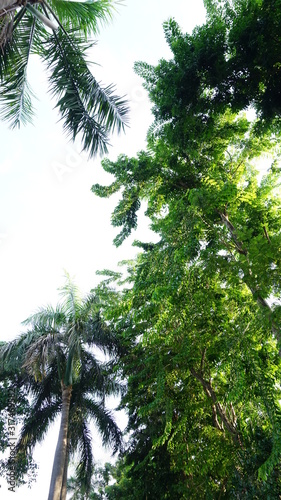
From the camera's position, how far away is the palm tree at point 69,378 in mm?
11664

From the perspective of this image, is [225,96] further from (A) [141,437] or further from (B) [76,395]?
(B) [76,395]

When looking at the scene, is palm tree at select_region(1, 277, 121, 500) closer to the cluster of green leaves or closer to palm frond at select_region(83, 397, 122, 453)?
palm frond at select_region(83, 397, 122, 453)

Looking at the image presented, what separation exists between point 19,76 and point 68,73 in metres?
1.00

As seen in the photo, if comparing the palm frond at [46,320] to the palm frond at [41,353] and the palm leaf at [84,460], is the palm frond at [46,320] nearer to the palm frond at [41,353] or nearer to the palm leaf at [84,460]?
the palm frond at [41,353]

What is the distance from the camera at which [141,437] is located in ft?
36.8

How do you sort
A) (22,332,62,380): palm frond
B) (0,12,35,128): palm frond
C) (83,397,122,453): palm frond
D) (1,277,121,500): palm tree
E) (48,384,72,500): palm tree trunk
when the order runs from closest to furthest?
(0,12,35,128): palm frond, (22,332,62,380): palm frond, (48,384,72,500): palm tree trunk, (1,277,121,500): palm tree, (83,397,122,453): palm frond

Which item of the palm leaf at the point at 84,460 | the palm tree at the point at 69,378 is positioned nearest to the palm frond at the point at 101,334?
the palm tree at the point at 69,378

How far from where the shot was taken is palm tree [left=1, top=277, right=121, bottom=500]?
11.7m

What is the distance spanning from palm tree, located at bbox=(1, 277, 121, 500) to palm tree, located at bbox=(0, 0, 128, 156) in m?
7.04

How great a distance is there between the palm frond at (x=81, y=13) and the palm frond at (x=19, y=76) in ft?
2.03

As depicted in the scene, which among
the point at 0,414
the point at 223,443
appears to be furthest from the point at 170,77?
the point at 0,414

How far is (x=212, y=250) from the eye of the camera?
20.0 ft

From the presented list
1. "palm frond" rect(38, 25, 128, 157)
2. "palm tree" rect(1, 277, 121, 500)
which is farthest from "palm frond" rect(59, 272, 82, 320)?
"palm frond" rect(38, 25, 128, 157)

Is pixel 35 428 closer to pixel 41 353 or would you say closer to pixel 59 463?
pixel 59 463
